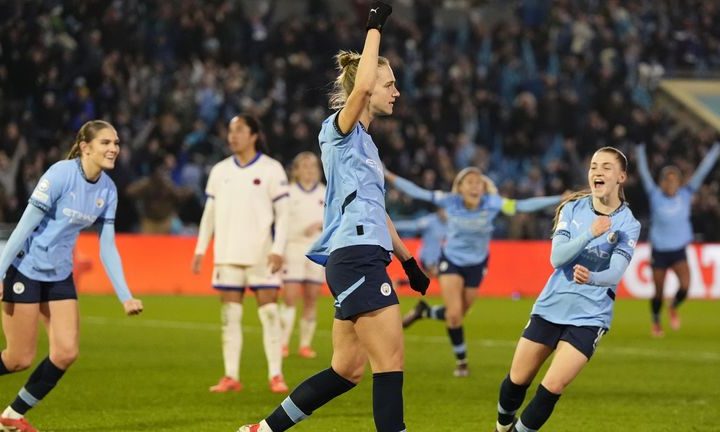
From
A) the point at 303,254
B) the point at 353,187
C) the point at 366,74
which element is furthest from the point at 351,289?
the point at 303,254

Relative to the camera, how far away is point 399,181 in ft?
47.2

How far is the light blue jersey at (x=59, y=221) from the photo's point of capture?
895 centimetres

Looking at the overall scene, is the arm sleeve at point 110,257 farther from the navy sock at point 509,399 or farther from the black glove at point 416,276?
the navy sock at point 509,399

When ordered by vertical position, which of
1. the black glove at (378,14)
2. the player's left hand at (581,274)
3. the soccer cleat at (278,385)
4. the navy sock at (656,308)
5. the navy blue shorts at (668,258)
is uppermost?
the black glove at (378,14)

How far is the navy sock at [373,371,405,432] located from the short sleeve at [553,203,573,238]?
1753mm

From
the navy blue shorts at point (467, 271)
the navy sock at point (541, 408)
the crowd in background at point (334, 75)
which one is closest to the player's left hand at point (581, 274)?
the navy sock at point (541, 408)

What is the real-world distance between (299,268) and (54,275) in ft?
23.8

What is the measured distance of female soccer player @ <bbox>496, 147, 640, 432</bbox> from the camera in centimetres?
802

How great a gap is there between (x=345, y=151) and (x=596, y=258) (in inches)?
81.6

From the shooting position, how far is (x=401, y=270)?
26.7 meters

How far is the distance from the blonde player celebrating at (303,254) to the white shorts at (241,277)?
147 inches

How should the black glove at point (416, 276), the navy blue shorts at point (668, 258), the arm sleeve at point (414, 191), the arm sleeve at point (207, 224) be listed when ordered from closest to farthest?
the black glove at point (416, 276) → the arm sleeve at point (207, 224) → the arm sleeve at point (414, 191) → the navy blue shorts at point (668, 258)

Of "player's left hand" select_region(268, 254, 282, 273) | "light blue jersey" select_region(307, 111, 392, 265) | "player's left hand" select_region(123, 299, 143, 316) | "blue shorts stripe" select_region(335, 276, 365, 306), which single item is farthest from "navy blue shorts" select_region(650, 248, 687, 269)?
"blue shorts stripe" select_region(335, 276, 365, 306)

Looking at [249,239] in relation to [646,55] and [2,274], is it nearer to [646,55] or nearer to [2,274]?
[2,274]
